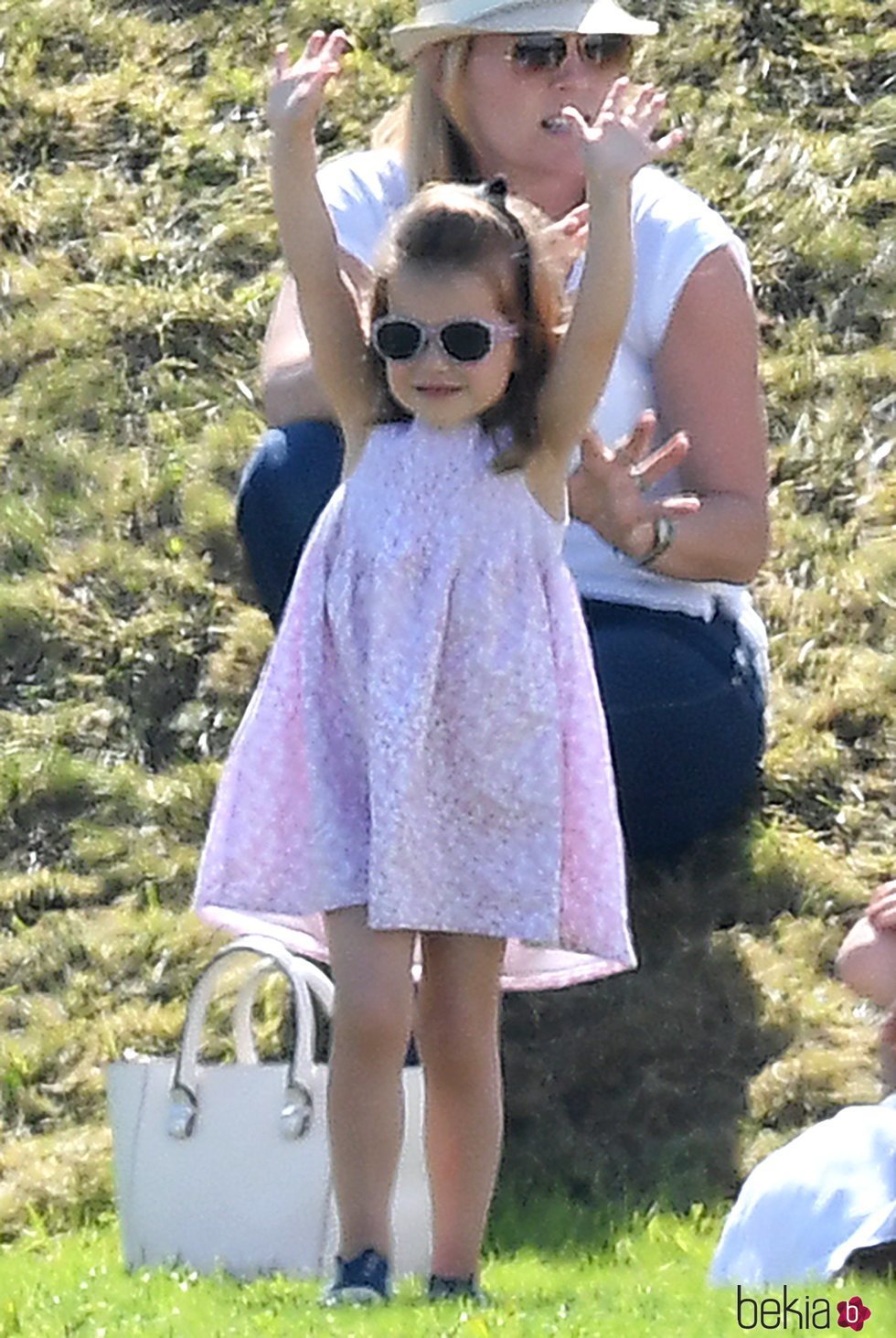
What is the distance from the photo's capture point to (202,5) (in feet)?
26.5

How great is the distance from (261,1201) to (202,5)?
4.87m

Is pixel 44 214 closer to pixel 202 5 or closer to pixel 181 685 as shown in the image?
pixel 202 5

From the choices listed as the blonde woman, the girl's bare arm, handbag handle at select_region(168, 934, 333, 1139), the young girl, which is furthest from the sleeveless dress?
the girl's bare arm

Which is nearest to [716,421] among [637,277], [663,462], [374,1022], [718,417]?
[718,417]

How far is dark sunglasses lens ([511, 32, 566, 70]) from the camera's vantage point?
15.5 ft

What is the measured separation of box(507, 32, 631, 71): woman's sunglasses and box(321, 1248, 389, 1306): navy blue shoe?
210 cm

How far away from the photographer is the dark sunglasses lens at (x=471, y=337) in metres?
3.58

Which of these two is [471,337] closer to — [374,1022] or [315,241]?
[315,241]

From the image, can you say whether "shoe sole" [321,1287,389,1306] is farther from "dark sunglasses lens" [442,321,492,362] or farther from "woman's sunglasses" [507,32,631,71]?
"woman's sunglasses" [507,32,631,71]

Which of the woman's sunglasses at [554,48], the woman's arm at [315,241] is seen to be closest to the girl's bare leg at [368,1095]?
the woman's arm at [315,241]

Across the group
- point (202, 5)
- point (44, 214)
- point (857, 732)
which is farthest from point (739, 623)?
point (202, 5)

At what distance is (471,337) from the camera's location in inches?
141

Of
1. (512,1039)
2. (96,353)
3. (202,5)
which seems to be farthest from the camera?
(202,5)

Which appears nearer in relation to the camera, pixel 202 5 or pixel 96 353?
pixel 96 353
